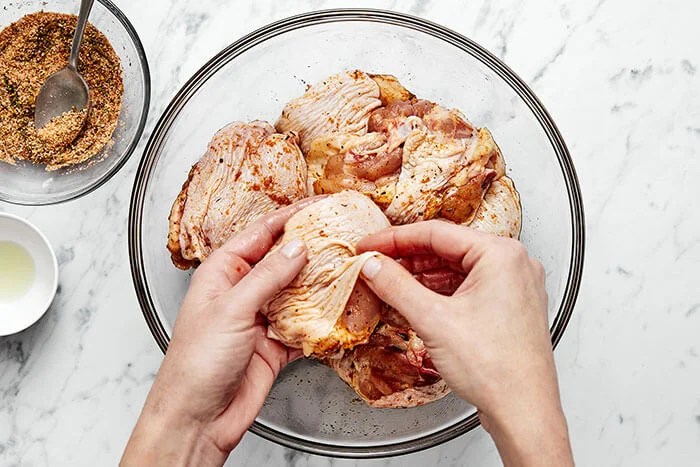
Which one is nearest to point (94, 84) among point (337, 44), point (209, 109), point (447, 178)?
point (209, 109)

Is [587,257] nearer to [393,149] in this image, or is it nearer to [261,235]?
[393,149]

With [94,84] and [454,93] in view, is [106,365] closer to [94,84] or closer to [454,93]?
[94,84]

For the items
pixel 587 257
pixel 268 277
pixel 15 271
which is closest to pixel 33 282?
pixel 15 271

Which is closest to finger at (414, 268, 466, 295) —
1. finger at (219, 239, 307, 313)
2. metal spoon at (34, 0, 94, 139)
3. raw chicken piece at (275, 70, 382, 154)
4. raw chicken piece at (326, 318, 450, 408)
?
raw chicken piece at (326, 318, 450, 408)

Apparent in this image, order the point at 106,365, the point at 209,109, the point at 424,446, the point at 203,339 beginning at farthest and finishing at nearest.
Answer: the point at 106,365 → the point at 209,109 → the point at 424,446 → the point at 203,339

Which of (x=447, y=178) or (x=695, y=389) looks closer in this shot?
(x=447, y=178)

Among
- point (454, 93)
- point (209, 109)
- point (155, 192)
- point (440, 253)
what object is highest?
point (454, 93)

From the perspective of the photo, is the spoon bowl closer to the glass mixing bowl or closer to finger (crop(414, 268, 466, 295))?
the glass mixing bowl
